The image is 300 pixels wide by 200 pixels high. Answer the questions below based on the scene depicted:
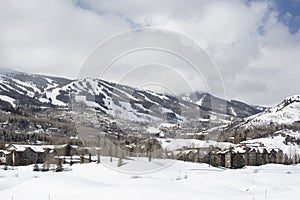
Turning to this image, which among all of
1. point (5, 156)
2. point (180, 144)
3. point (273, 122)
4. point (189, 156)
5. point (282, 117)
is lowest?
point (189, 156)

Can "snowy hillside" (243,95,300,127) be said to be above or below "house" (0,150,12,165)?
above

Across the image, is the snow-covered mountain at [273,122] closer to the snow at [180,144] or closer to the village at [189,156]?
the snow at [180,144]

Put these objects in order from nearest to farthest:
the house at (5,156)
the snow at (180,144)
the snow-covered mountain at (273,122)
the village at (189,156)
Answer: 1. the village at (189,156)
2. the house at (5,156)
3. the snow at (180,144)
4. the snow-covered mountain at (273,122)

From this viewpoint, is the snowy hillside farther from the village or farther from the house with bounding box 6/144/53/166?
the house with bounding box 6/144/53/166

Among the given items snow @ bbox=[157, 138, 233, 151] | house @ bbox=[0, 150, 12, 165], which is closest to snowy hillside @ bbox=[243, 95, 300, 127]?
snow @ bbox=[157, 138, 233, 151]

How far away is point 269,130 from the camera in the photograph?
14488cm

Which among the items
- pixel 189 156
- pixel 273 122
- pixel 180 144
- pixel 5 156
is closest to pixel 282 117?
pixel 273 122

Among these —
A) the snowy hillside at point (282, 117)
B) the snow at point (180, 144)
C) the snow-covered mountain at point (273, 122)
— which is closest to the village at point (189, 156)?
the snow at point (180, 144)

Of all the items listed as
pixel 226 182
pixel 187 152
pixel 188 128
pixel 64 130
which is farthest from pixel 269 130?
pixel 226 182

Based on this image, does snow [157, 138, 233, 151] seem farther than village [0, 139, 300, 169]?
Yes

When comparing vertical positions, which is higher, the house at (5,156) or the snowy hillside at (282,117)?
the snowy hillside at (282,117)

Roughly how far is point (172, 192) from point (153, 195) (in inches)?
27.5

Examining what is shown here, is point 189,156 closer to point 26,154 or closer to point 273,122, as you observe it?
point 26,154

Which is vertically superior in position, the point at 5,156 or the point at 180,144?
the point at 180,144
